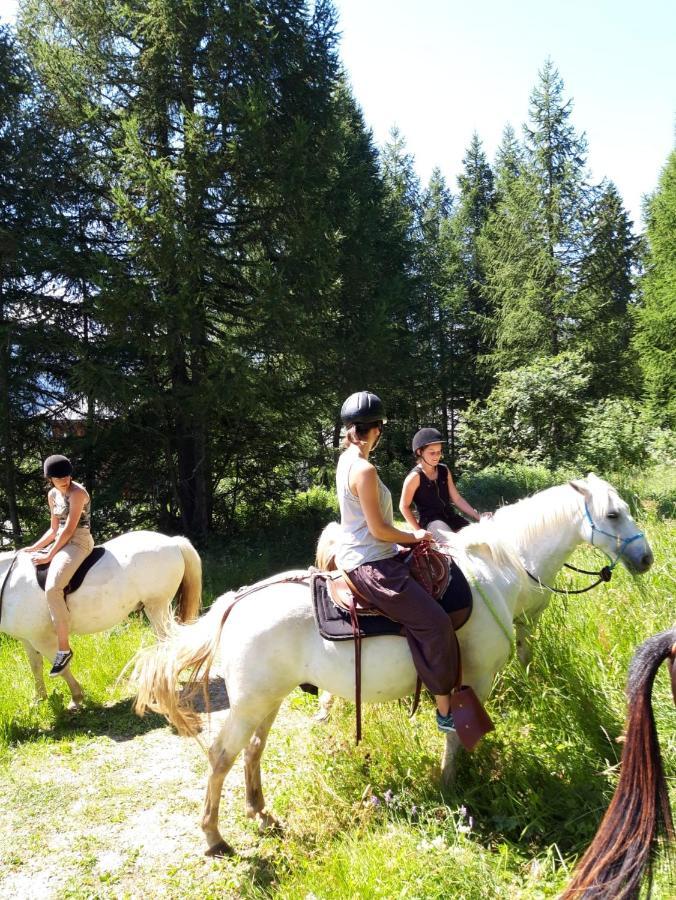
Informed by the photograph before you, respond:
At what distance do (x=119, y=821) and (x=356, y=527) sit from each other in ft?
8.82

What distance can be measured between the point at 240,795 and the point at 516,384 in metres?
13.8

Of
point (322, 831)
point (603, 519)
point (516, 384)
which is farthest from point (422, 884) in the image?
Answer: point (516, 384)

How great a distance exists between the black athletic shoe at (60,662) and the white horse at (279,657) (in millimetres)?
1898

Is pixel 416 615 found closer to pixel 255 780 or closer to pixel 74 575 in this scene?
pixel 255 780

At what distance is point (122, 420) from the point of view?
10211 millimetres

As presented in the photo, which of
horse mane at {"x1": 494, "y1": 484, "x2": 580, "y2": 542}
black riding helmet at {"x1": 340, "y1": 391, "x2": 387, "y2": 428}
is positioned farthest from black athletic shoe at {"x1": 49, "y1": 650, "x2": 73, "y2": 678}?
horse mane at {"x1": 494, "y1": 484, "x2": 580, "y2": 542}

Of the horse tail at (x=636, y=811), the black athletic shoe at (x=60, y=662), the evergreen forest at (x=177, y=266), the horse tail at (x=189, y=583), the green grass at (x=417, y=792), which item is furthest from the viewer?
the evergreen forest at (x=177, y=266)

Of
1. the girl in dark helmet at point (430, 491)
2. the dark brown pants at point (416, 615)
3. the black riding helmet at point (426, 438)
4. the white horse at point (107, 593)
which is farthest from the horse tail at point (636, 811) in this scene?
the white horse at point (107, 593)

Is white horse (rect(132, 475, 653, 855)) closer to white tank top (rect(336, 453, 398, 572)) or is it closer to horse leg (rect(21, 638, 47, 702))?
white tank top (rect(336, 453, 398, 572))

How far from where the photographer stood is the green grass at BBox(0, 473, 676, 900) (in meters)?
2.77

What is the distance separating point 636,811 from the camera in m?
2.07

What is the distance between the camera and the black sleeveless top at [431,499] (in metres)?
5.55

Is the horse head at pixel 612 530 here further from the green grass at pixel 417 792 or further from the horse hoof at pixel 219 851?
the horse hoof at pixel 219 851

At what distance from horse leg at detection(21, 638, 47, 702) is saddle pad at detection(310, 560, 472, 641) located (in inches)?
150
